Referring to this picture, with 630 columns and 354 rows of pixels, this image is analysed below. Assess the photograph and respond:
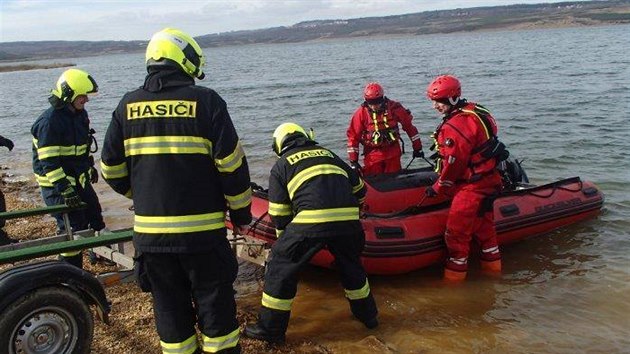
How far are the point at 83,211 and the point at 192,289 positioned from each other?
2.45 m

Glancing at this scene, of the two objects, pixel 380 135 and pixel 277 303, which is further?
pixel 380 135

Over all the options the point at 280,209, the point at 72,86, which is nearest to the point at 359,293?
the point at 280,209

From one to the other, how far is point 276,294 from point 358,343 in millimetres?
669

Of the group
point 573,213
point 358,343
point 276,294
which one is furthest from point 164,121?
point 573,213

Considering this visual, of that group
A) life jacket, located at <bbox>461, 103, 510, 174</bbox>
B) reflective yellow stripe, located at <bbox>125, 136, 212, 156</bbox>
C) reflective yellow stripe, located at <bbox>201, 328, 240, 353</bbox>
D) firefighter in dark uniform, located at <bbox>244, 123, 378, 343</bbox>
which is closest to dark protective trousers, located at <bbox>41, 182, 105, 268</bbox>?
firefighter in dark uniform, located at <bbox>244, 123, 378, 343</bbox>

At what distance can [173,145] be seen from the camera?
2664 millimetres

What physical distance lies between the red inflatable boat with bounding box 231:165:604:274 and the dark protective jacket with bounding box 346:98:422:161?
17.8 inches

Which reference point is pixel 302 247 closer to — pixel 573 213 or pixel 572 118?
A: pixel 573 213

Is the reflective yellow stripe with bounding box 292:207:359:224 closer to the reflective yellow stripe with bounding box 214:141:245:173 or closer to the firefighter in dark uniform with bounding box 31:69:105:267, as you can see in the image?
the reflective yellow stripe with bounding box 214:141:245:173

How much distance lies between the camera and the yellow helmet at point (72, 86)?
450cm

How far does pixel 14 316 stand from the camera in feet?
9.90

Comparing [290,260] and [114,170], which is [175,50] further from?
[290,260]

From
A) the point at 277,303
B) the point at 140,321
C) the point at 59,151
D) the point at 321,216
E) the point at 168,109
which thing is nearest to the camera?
the point at 168,109

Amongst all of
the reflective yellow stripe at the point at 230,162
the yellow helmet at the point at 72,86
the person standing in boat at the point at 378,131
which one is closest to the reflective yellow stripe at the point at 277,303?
the reflective yellow stripe at the point at 230,162
